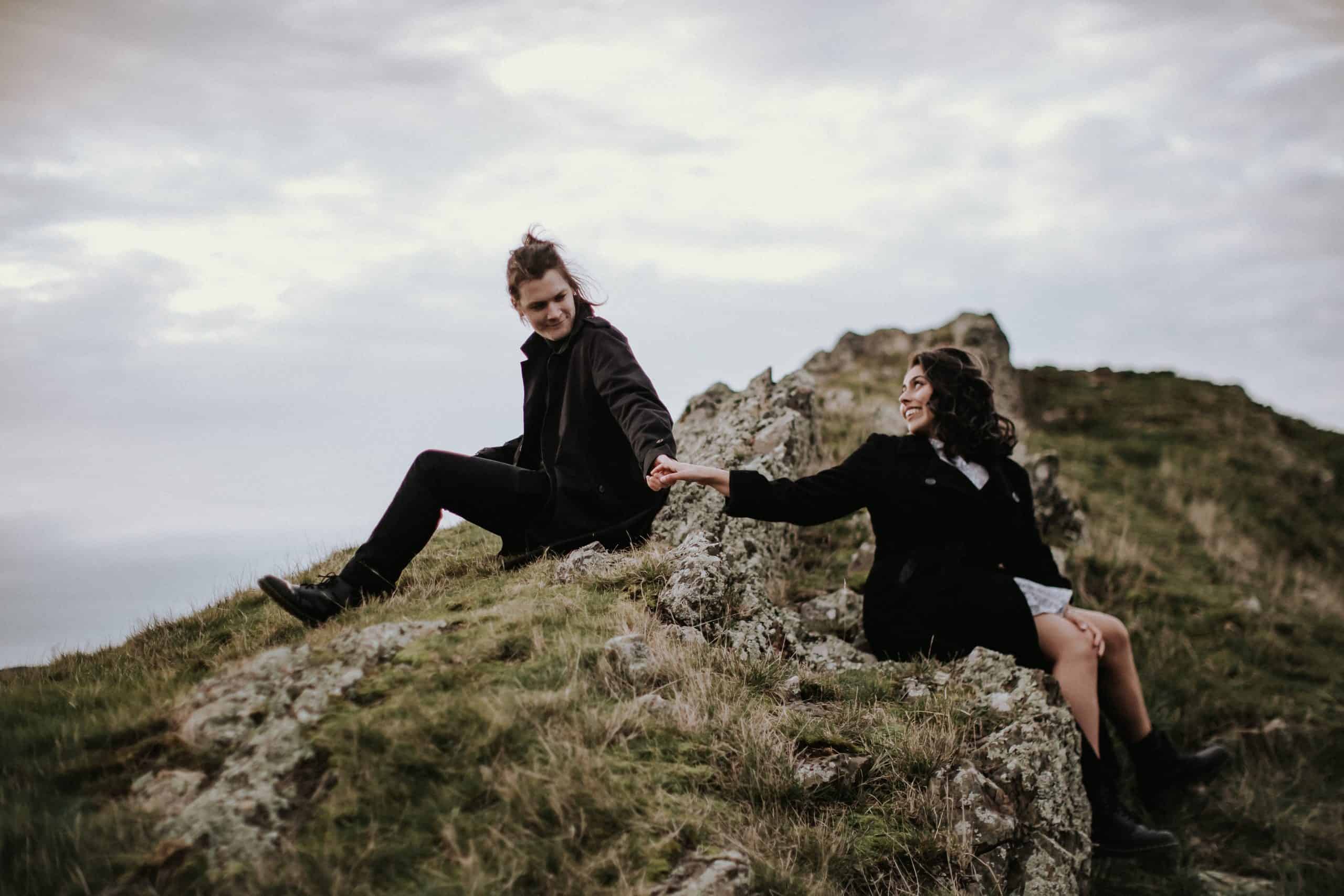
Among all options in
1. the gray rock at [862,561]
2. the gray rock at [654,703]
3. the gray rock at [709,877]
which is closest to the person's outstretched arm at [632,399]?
the gray rock at [654,703]

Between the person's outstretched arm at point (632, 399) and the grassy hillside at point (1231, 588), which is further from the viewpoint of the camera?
the grassy hillside at point (1231, 588)

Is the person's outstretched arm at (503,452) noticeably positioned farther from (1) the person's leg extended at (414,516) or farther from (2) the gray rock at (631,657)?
(2) the gray rock at (631,657)

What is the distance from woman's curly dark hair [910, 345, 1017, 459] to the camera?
19.3ft

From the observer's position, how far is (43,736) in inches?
138

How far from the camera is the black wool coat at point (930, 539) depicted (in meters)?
5.52

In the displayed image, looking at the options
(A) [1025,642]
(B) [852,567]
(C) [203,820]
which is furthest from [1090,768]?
(C) [203,820]

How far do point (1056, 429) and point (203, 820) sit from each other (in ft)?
54.7

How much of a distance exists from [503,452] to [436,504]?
119cm

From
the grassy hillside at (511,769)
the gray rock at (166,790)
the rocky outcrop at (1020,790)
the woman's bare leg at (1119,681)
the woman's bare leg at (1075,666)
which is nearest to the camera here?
the grassy hillside at (511,769)

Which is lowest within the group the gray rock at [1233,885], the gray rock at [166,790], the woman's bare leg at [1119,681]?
the gray rock at [1233,885]

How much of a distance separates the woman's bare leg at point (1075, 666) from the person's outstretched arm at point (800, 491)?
4.68 ft

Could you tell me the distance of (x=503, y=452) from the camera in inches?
253

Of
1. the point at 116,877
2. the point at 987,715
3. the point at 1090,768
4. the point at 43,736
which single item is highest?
the point at 43,736

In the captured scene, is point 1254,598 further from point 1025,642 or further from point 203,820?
point 203,820
